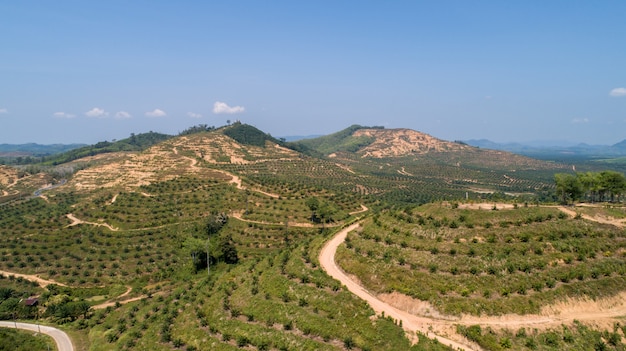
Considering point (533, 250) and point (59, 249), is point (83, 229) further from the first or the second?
point (533, 250)

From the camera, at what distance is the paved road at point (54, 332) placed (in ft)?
161

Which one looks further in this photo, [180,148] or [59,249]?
[180,148]

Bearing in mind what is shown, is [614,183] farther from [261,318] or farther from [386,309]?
[261,318]

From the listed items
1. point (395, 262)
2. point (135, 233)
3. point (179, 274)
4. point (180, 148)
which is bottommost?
point (179, 274)

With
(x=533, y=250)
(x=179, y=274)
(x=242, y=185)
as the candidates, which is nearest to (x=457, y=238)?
(x=533, y=250)

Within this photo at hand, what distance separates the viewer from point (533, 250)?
4197cm

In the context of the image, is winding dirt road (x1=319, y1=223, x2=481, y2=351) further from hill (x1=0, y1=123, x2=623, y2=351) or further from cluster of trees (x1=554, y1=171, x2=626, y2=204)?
cluster of trees (x1=554, y1=171, x2=626, y2=204)

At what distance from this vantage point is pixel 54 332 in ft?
175

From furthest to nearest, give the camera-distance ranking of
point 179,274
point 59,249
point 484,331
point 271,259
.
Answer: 1. point 59,249
2. point 179,274
3. point 271,259
4. point 484,331

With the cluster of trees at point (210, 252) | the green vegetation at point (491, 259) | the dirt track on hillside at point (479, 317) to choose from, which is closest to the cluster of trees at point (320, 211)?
the cluster of trees at point (210, 252)

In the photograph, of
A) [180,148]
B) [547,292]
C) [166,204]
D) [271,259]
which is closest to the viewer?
[547,292]

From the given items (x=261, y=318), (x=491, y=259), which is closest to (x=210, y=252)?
(x=261, y=318)

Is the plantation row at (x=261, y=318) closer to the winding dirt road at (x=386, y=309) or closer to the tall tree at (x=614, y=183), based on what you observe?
the winding dirt road at (x=386, y=309)

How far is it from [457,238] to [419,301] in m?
13.1
